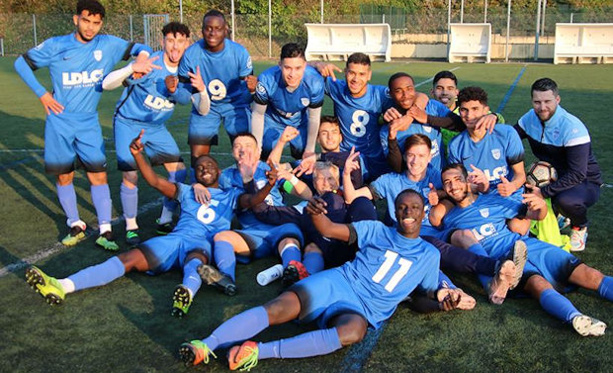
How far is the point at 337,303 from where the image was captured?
157 inches

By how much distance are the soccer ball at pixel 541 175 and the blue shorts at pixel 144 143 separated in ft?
11.1

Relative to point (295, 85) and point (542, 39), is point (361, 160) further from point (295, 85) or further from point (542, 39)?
point (542, 39)

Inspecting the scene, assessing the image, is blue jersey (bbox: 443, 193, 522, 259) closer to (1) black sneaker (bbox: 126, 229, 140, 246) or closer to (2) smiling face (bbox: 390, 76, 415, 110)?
(2) smiling face (bbox: 390, 76, 415, 110)

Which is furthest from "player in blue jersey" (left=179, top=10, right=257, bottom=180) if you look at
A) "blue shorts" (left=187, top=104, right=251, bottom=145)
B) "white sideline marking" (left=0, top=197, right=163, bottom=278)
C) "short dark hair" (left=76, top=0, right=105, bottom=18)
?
"white sideline marking" (left=0, top=197, right=163, bottom=278)

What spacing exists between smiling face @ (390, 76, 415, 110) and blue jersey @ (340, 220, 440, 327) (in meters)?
1.91

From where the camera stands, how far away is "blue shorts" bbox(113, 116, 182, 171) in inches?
242

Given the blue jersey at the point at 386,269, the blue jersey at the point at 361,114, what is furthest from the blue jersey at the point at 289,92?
the blue jersey at the point at 386,269

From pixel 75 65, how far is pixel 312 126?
7.48 feet

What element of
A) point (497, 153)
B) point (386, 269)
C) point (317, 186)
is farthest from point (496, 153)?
point (386, 269)

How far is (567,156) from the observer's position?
5.50m

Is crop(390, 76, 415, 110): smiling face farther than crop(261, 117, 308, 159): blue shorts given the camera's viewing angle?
No

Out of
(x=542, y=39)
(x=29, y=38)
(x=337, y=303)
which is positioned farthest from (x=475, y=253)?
(x=29, y=38)

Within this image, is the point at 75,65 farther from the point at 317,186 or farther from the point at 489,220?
the point at 489,220

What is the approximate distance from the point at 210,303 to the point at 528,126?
329 centimetres
